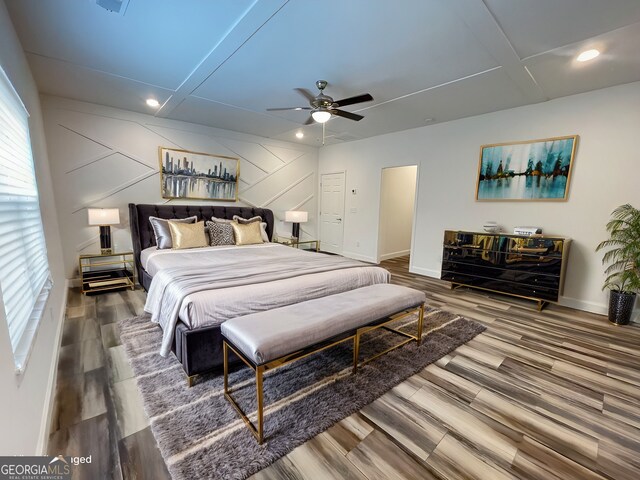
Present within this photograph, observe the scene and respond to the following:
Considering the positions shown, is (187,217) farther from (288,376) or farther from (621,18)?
(621,18)

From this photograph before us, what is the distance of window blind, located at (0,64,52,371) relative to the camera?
1.30m

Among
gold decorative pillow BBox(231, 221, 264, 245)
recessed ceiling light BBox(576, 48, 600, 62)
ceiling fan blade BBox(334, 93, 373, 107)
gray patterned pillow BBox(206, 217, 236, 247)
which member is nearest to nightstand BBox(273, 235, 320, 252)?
gold decorative pillow BBox(231, 221, 264, 245)

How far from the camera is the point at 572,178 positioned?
3459 mm

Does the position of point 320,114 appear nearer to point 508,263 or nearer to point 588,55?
point 588,55

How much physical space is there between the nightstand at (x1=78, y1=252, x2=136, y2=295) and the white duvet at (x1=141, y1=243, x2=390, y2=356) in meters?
0.90

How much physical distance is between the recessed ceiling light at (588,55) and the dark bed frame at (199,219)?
394 cm

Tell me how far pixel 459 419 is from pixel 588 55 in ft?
10.9

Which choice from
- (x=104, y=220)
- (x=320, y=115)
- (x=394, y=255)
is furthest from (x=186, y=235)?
(x=394, y=255)

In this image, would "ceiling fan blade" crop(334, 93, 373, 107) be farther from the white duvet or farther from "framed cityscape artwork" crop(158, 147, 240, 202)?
"framed cityscape artwork" crop(158, 147, 240, 202)

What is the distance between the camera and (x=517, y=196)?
12.8ft

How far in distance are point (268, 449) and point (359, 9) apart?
291 centimetres

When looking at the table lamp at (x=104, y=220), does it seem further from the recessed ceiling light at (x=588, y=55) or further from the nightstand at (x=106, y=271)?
the recessed ceiling light at (x=588, y=55)

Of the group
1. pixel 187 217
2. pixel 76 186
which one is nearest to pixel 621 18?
pixel 187 217

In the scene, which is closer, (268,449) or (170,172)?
(268,449)
